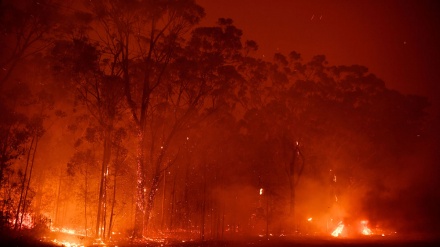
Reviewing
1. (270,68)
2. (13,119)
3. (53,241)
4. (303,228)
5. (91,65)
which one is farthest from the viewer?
(303,228)

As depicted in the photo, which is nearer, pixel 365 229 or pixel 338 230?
pixel 338 230

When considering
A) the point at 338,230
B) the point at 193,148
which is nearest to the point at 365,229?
the point at 338,230

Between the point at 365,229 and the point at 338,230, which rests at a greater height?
the point at 365,229

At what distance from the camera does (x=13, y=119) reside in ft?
63.8

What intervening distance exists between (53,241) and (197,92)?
497 inches

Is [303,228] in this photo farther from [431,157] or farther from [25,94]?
[25,94]

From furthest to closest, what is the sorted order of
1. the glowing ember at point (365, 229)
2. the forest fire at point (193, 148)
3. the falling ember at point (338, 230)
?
the glowing ember at point (365, 229), the falling ember at point (338, 230), the forest fire at point (193, 148)

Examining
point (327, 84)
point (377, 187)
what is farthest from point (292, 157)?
point (377, 187)

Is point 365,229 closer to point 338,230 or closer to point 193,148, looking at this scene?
point 338,230

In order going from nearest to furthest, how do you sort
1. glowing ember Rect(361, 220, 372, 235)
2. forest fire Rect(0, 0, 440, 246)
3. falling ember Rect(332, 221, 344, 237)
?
forest fire Rect(0, 0, 440, 246), falling ember Rect(332, 221, 344, 237), glowing ember Rect(361, 220, 372, 235)

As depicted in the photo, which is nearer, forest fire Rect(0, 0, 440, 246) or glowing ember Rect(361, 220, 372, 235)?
forest fire Rect(0, 0, 440, 246)

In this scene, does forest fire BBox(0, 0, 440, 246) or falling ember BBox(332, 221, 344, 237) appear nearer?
forest fire BBox(0, 0, 440, 246)

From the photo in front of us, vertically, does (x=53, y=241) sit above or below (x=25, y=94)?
below

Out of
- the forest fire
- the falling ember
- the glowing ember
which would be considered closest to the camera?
the forest fire
